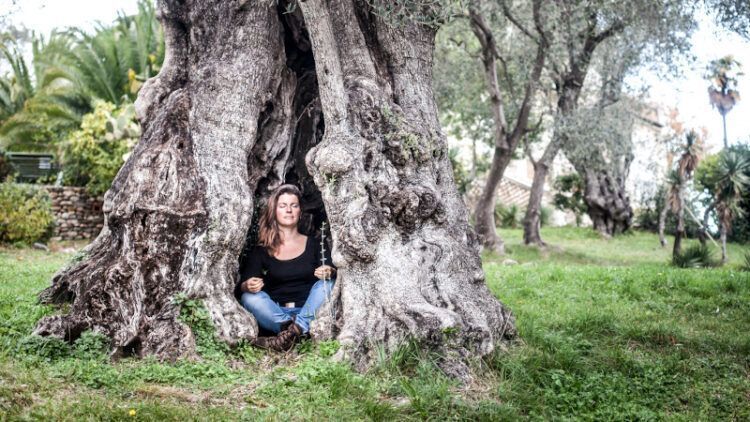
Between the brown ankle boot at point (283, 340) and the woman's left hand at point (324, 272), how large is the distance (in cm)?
58

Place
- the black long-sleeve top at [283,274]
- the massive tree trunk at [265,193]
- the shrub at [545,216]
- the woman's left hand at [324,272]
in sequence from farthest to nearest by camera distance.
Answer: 1. the shrub at [545,216]
2. the black long-sleeve top at [283,274]
3. the woman's left hand at [324,272]
4. the massive tree trunk at [265,193]

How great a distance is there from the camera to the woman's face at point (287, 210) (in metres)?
7.12

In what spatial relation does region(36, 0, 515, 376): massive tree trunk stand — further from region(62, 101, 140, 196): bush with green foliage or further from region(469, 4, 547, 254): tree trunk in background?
region(62, 101, 140, 196): bush with green foliage

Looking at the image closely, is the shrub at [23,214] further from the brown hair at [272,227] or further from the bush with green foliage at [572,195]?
the bush with green foliage at [572,195]

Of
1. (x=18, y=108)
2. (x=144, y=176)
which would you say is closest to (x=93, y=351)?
(x=144, y=176)

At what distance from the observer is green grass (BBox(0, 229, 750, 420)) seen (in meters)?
4.95

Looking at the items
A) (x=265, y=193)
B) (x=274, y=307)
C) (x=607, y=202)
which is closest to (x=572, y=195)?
(x=607, y=202)

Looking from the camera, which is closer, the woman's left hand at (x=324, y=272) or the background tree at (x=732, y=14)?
the woman's left hand at (x=324, y=272)

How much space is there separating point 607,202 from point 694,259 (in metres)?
12.4

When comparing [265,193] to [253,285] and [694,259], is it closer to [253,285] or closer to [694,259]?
[253,285]

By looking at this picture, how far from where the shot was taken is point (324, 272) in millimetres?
6926

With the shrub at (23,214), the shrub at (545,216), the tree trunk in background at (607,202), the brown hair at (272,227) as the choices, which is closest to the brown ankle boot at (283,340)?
the brown hair at (272,227)

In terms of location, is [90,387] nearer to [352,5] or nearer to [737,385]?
[352,5]

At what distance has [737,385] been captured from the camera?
19.5ft
